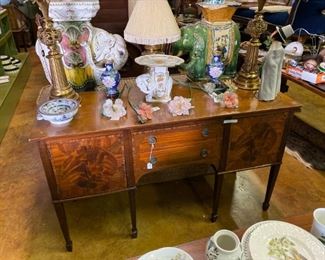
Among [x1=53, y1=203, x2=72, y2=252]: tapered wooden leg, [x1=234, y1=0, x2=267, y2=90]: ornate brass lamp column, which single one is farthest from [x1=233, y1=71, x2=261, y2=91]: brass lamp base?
[x1=53, y1=203, x2=72, y2=252]: tapered wooden leg

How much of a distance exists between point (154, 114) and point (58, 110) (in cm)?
39

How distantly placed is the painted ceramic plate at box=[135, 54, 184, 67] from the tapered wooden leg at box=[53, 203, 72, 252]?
28.2 inches

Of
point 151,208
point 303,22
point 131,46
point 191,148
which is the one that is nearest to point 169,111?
point 191,148

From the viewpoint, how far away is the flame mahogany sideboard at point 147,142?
1.12m

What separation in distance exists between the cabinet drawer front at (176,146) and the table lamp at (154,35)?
19 cm

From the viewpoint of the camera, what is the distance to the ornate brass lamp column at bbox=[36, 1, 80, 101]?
1.13 meters

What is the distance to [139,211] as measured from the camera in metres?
1.60

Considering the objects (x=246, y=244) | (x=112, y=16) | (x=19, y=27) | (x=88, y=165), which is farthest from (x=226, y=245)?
(x=19, y=27)

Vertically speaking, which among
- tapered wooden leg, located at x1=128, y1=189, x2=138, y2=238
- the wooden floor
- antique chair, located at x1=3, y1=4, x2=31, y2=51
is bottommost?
the wooden floor

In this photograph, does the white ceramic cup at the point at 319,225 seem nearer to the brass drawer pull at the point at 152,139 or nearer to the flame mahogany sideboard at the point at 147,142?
the flame mahogany sideboard at the point at 147,142

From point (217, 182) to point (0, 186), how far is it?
1342 mm

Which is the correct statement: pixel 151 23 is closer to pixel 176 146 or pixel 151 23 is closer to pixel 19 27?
pixel 176 146

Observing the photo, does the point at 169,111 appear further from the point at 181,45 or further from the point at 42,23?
the point at 42,23

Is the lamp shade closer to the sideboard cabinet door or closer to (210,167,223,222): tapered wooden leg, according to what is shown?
the sideboard cabinet door
